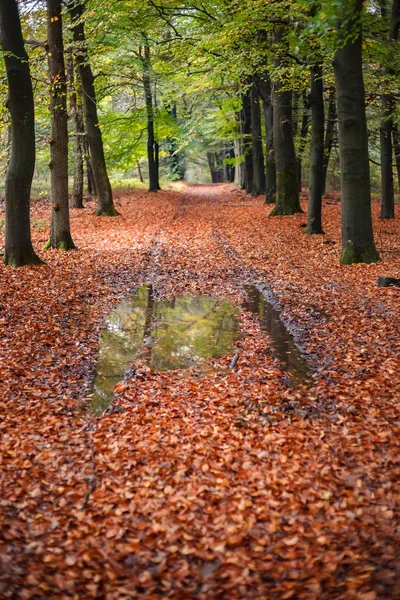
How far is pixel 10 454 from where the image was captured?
4879mm

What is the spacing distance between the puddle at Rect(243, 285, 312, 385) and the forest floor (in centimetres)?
17

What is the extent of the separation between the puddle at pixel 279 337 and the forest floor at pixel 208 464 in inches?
6.6

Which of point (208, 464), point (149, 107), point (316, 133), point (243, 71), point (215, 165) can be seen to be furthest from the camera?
point (215, 165)

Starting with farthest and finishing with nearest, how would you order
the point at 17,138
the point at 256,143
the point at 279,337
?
the point at 256,143 < the point at 17,138 < the point at 279,337

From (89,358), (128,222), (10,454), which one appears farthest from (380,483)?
(128,222)

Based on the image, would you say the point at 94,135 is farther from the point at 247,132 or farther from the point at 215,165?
the point at 215,165

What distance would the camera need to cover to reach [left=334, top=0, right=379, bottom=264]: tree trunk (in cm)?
1102

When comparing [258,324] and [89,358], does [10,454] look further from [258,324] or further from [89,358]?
[258,324]

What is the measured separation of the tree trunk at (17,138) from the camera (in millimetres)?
10578

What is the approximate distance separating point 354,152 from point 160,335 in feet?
21.4

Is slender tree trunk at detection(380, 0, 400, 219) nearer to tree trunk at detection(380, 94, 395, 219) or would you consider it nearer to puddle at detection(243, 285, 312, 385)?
tree trunk at detection(380, 94, 395, 219)

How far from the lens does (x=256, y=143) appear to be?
27.2 m

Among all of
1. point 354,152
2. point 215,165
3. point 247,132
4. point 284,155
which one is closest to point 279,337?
point 354,152

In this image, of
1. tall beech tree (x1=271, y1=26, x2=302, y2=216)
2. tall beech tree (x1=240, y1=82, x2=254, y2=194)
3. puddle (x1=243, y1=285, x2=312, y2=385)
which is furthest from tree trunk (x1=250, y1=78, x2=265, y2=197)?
puddle (x1=243, y1=285, x2=312, y2=385)
